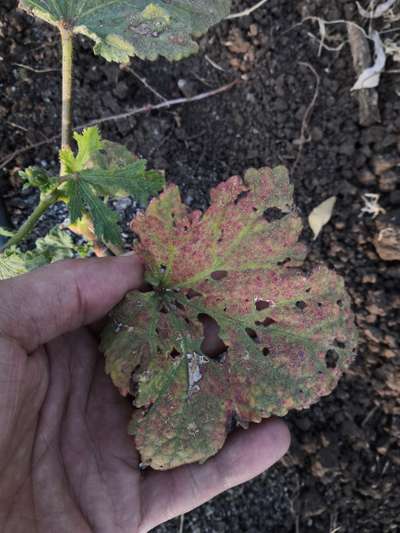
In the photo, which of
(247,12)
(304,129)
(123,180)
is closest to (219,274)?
(123,180)

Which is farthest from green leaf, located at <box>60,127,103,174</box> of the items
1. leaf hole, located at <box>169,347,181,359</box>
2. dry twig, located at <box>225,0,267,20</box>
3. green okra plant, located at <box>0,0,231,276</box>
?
dry twig, located at <box>225,0,267,20</box>

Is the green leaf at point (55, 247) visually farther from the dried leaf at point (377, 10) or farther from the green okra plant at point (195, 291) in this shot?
the dried leaf at point (377, 10)

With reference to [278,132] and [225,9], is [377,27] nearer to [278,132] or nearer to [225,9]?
[278,132]

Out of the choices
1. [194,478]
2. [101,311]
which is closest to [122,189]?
[101,311]

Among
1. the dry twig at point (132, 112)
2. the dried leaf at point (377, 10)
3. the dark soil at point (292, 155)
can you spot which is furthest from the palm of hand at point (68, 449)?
the dried leaf at point (377, 10)

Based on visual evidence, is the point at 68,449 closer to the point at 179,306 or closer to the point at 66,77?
the point at 179,306
